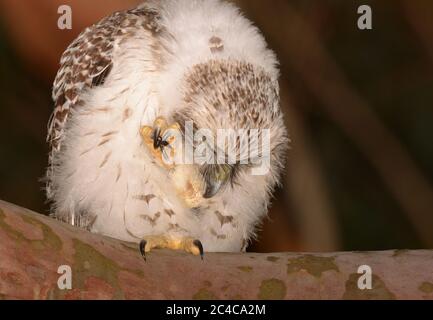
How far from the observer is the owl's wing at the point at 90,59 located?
3820 millimetres

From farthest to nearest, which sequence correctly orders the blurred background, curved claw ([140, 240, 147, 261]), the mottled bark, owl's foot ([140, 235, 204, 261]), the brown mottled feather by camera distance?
the blurred background, the brown mottled feather, owl's foot ([140, 235, 204, 261]), curved claw ([140, 240, 147, 261]), the mottled bark

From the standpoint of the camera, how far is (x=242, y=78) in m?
3.58

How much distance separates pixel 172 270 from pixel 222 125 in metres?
0.72

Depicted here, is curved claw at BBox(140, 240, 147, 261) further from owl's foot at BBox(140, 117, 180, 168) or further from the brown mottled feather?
the brown mottled feather

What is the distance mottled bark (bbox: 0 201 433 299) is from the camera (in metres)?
2.69

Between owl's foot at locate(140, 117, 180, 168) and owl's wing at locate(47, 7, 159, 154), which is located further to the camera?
owl's wing at locate(47, 7, 159, 154)

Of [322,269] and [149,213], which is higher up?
[149,213]

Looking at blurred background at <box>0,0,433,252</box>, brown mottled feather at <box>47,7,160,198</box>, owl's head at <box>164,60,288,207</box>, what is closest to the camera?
owl's head at <box>164,60,288,207</box>

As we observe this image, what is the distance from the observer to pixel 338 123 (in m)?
7.43

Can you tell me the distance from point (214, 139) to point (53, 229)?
2.82 feet

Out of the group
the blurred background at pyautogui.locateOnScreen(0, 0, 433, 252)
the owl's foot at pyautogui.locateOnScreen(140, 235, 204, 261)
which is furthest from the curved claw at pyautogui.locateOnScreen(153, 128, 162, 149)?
the blurred background at pyautogui.locateOnScreen(0, 0, 433, 252)

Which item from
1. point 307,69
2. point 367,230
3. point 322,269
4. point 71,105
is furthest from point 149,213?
point 367,230

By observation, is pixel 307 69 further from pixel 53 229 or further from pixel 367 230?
pixel 53 229

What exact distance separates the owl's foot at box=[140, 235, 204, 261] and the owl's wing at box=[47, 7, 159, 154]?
777 mm
